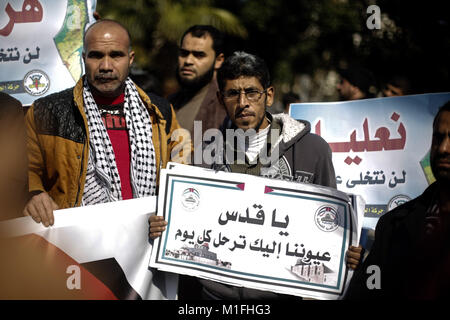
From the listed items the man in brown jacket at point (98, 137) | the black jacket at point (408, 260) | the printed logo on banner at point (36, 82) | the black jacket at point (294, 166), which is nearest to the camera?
the black jacket at point (408, 260)

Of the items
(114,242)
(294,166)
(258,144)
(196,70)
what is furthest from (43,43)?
(294,166)

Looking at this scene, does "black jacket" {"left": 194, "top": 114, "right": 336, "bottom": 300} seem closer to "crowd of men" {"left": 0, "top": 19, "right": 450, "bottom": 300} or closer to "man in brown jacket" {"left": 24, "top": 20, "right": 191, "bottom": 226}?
"crowd of men" {"left": 0, "top": 19, "right": 450, "bottom": 300}

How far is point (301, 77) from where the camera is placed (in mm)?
15297

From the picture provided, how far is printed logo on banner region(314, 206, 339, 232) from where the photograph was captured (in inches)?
113

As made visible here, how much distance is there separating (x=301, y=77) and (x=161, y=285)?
1282 centimetres

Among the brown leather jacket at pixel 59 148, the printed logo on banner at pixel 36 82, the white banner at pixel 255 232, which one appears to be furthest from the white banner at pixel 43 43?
the white banner at pixel 255 232

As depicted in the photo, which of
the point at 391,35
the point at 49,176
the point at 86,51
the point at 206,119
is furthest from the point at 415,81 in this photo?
the point at 49,176

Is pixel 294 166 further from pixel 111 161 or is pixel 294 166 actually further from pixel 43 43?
pixel 43 43

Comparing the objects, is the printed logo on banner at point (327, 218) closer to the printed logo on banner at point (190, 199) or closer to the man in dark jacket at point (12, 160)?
the printed logo on banner at point (190, 199)

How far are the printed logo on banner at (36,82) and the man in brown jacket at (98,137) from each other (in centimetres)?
60

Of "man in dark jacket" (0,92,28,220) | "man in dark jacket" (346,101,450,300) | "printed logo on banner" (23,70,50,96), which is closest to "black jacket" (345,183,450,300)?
"man in dark jacket" (346,101,450,300)

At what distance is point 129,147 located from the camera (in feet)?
10.6

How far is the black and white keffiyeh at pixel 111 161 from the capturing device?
3.11 m
